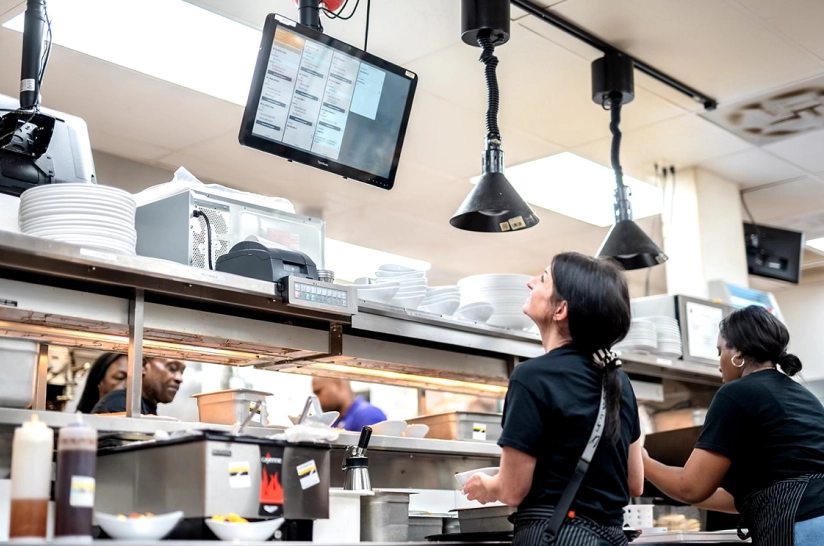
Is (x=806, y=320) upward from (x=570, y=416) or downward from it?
upward

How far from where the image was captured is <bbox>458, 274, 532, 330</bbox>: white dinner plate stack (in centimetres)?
404

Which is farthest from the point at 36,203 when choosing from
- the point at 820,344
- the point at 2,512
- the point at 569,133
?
the point at 820,344

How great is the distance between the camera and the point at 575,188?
6.76 metres

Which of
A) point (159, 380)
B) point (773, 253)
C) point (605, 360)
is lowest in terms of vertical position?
point (605, 360)

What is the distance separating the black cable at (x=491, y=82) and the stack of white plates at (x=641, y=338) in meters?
1.45

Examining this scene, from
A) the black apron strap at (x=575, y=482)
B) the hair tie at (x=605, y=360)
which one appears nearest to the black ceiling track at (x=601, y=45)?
the hair tie at (x=605, y=360)

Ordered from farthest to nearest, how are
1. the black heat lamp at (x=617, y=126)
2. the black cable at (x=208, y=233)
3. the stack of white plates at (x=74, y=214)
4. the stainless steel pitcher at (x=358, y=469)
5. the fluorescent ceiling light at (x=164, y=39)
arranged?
the black heat lamp at (x=617, y=126) → the fluorescent ceiling light at (x=164, y=39) → the black cable at (x=208, y=233) → the stainless steel pitcher at (x=358, y=469) → the stack of white plates at (x=74, y=214)

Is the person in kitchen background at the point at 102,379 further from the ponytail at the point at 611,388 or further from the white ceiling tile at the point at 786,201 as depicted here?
the white ceiling tile at the point at 786,201

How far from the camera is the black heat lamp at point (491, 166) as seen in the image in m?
3.80

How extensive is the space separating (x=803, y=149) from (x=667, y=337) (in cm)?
177

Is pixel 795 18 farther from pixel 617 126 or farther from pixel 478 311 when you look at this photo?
pixel 478 311

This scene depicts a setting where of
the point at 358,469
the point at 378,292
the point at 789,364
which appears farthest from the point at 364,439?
the point at 789,364

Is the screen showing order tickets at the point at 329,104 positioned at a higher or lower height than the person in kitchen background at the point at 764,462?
higher

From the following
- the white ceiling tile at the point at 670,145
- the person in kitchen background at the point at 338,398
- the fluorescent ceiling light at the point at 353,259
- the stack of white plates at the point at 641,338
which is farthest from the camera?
the fluorescent ceiling light at the point at 353,259
